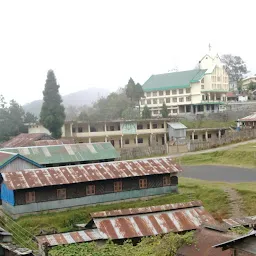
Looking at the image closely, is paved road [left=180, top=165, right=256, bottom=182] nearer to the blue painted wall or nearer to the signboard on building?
the blue painted wall

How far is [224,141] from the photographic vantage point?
48.9 m

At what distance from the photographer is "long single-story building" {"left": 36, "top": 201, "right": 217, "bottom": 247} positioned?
19.0 m

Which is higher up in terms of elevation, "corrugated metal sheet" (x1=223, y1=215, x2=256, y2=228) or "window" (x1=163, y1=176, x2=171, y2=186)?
"window" (x1=163, y1=176, x2=171, y2=186)

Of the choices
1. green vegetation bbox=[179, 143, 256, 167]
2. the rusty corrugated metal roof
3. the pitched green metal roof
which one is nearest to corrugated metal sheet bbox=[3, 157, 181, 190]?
the pitched green metal roof

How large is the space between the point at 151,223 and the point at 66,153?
16.6 metres

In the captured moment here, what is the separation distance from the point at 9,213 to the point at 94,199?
18.7ft

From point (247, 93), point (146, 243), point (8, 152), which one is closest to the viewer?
point (146, 243)

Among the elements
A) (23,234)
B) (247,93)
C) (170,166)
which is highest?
(247,93)

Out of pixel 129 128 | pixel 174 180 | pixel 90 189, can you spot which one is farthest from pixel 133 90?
pixel 90 189

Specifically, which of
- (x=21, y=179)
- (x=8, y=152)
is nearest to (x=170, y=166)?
(x=21, y=179)

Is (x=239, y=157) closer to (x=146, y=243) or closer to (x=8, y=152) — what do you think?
(x=8, y=152)

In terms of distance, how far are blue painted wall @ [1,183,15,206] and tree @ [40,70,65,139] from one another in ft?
75.6

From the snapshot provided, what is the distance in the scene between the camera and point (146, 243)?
1783 centimetres

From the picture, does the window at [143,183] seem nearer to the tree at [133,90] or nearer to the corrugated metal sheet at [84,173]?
the corrugated metal sheet at [84,173]
